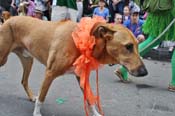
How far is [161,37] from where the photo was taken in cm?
609

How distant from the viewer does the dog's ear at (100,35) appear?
3977mm

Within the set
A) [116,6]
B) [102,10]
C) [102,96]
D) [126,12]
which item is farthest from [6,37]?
[116,6]

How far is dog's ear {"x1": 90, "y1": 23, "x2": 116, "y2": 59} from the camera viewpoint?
398cm

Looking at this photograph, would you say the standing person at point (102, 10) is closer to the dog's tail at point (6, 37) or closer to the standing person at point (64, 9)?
the standing person at point (64, 9)

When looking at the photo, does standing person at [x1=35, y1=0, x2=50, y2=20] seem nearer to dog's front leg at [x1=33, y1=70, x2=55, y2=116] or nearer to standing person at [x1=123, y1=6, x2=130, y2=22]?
standing person at [x1=123, y1=6, x2=130, y2=22]

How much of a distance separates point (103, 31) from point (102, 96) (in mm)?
1796

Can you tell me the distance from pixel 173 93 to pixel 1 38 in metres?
2.46

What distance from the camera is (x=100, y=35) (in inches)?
158

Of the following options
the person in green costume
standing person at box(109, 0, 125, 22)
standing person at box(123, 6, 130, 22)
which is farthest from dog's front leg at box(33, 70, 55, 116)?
standing person at box(109, 0, 125, 22)

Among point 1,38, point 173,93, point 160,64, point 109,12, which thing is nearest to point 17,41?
point 1,38

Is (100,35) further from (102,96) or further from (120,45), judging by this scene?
(102,96)

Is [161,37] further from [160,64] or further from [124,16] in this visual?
[124,16]

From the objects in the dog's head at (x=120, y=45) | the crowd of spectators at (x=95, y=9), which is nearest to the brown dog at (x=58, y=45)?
the dog's head at (x=120, y=45)

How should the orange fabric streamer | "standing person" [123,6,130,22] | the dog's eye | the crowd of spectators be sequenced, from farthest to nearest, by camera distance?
the crowd of spectators, "standing person" [123,6,130,22], the orange fabric streamer, the dog's eye
